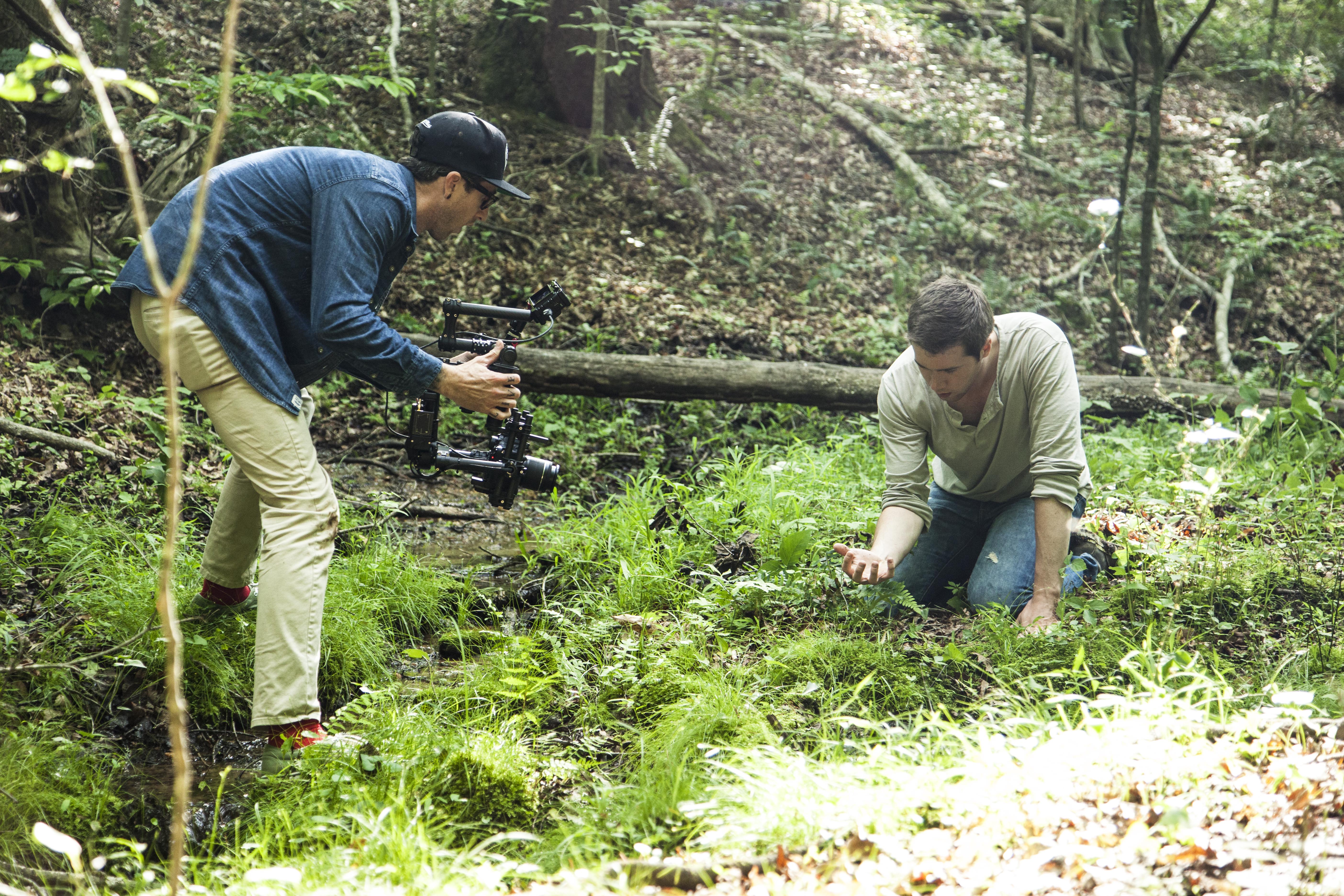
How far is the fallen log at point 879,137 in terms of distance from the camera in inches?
374

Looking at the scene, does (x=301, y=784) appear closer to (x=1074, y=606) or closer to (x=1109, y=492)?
(x=1074, y=606)

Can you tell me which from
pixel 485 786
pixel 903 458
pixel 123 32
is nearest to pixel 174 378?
pixel 485 786

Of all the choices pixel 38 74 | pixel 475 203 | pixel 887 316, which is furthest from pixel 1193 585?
pixel 38 74

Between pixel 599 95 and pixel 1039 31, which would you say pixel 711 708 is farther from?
pixel 1039 31

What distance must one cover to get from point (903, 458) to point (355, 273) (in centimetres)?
225

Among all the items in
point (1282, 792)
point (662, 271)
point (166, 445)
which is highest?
point (662, 271)

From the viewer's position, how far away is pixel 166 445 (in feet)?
16.2

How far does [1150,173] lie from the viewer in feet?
23.7

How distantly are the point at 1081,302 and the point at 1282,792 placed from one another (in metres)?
7.21

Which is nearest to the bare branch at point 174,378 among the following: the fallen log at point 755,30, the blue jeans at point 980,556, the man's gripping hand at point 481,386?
the man's gripping hand at point 481,386

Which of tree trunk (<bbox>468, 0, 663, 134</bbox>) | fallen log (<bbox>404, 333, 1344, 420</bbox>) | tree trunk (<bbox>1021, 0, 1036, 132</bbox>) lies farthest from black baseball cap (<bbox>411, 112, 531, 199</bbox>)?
tree trunk (<bbox>1021, 0, 1036, 132</bbox>)

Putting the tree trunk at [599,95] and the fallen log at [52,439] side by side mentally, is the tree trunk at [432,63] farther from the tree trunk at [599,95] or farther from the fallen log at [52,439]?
the fallen log at [52,439]

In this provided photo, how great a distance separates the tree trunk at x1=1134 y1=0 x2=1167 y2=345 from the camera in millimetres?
6949

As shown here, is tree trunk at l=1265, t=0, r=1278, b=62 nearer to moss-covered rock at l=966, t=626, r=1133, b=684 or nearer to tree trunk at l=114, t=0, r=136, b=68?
moss-covered rock at l=966, t=626, r=1133, b=684
